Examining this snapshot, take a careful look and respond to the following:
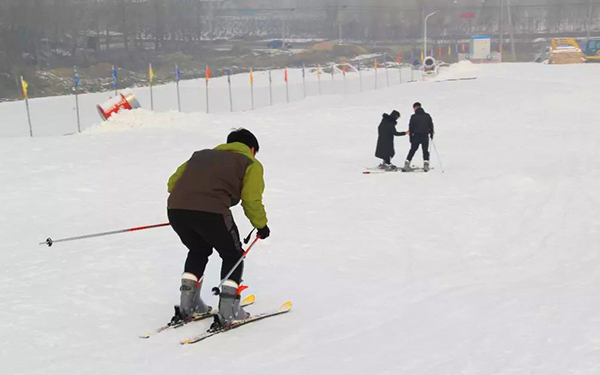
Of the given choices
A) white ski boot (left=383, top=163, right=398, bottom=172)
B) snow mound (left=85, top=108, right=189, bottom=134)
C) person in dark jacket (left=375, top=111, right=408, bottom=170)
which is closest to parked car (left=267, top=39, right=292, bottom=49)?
snow mound (left=85, top=108, right=189, bottom=134)

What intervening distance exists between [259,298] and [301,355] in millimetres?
1802

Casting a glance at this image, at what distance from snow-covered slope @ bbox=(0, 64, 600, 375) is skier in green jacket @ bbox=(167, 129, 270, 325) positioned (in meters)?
0.75

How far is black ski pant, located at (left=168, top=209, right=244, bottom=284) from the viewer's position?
231 inches

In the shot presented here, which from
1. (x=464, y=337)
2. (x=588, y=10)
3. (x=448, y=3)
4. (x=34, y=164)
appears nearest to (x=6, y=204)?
(x=34, y=164)

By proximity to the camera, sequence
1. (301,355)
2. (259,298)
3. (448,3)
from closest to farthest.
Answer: (301,355)
(259,298)
(448,3)

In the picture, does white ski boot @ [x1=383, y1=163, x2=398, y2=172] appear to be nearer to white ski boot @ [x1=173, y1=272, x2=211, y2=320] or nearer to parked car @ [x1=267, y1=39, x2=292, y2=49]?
white ski boot @ [x1=173, y1=272, x2=211, y2=320]

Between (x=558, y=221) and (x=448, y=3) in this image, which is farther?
(x=448, y=3)

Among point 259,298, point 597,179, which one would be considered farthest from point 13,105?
point 259,298

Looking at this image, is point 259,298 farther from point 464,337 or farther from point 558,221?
point 558,221

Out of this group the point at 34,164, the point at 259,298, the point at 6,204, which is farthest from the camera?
Answer: the point at 34,164

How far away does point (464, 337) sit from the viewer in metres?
5.92

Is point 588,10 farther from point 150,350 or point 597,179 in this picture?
point 150,350

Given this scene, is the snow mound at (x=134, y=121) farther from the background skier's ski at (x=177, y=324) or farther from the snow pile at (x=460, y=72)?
the snow pile at (x=460, y=72)

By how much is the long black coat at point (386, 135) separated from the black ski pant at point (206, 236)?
1107 centimetres
